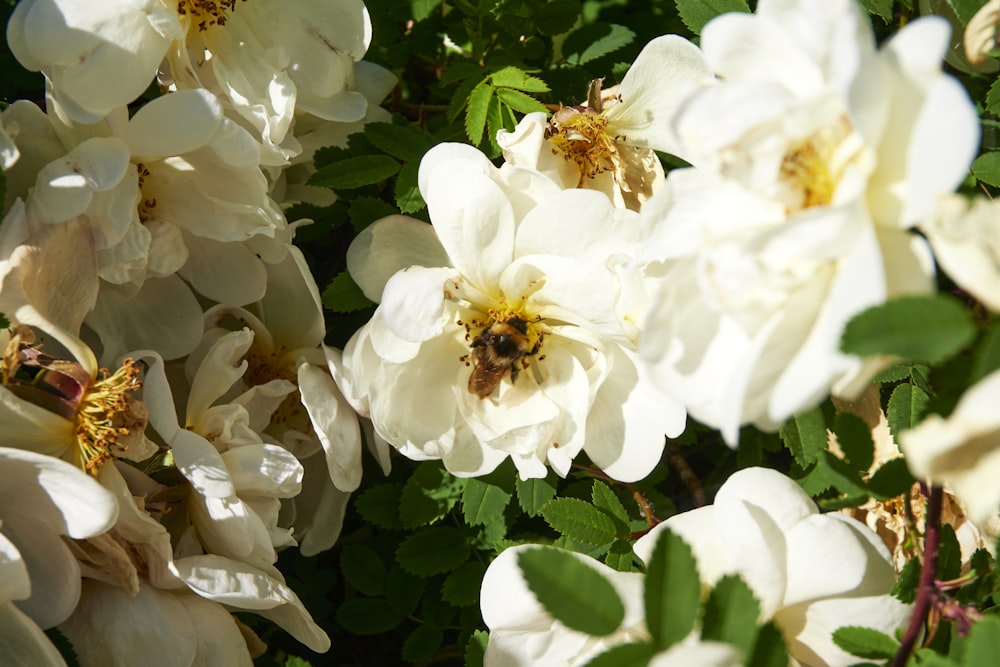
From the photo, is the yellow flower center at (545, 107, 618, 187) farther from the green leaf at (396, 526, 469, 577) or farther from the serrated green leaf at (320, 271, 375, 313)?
the green leaf at (396, 526, 469, 577)

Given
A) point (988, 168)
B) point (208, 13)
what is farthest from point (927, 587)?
point (208, 13)

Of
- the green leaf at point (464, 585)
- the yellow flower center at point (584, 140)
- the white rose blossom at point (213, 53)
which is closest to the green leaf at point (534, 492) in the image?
the green leaf at point (464, 585)

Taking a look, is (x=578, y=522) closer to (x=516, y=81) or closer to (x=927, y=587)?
(x=927, y=587)

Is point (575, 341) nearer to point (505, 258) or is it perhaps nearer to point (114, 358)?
point (505, 258)

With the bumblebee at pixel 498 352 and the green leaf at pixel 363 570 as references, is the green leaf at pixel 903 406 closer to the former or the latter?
the bumblebee at pixel 498 352

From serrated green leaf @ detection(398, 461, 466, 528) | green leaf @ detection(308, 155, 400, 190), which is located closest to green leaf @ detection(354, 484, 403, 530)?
serrated green leaf @ detection(398, 461, 466, 528)

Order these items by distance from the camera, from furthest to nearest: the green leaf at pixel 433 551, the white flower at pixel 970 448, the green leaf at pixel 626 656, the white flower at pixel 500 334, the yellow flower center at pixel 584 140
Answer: the green leaf at pixel 433 551
the yellow flower center at pixel 584 140
the white flower at pixel 500 334
the green leaf at pixel 626 656
the white flower at pixel 970 448
